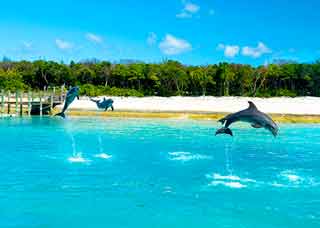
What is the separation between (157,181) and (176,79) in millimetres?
67257

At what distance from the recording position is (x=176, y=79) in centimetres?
8650

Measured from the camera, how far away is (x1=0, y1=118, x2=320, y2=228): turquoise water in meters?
14.8

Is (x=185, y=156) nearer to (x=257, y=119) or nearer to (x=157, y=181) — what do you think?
(x=157, y=181)

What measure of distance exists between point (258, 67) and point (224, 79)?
31.0ft

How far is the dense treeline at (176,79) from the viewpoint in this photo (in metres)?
84.5

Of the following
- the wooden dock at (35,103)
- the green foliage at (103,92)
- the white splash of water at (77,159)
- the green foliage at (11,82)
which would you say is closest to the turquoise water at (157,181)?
the white splash of water at (77,159)

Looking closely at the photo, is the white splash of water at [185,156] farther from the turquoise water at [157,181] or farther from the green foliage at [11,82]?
the green foliage at [11,82]

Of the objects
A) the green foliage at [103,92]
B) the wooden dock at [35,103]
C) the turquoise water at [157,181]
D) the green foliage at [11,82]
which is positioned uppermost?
the green foliage at [11,82]

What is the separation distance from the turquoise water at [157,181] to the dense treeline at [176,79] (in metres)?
49.2

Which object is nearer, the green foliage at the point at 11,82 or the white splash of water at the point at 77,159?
the white splash of water at the point at 77,159

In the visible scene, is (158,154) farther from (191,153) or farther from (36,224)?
(36,224)

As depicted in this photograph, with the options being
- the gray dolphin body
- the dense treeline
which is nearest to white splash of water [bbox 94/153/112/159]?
the gray dolphin body

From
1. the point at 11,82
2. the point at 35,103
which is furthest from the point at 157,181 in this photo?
the point at 11,82

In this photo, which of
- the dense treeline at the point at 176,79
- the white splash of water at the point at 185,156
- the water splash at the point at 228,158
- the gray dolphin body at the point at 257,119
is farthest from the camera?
the dense treeline at the point at 176,79
